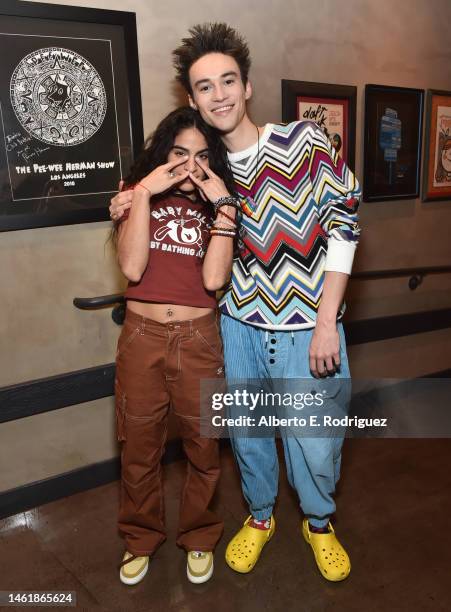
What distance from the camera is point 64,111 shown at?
226 cm

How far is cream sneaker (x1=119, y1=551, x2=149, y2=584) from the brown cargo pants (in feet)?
0.13

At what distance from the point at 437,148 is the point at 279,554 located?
2.56 meters

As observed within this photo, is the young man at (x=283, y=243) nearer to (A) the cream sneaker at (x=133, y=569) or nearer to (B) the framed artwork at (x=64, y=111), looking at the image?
(B) the framed artwork at (x=64, y=111)

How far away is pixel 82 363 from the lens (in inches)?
102

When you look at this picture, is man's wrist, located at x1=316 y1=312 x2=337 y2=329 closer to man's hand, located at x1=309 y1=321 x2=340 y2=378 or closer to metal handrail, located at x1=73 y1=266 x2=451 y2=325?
man's hand, located at x1=309 y1=321 x2=340 y2=378

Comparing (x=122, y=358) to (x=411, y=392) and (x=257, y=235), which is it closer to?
(x=257, y=235)

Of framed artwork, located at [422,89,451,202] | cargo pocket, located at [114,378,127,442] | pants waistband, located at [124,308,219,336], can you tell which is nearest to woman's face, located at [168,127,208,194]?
pants waistband, located at [124,308,219,336]

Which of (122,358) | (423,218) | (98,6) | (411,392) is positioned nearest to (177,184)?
(122,358)

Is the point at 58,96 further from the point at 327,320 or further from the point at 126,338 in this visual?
the point at 327,320

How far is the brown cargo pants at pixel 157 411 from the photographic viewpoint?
6.18 ft

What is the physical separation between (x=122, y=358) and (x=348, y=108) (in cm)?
197

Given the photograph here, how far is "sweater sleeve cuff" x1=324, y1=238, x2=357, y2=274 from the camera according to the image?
6.01ft

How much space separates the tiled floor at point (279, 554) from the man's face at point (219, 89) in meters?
1.69

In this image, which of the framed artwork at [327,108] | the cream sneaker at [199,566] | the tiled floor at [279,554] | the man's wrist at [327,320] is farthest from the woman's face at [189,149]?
the tiled floor at [279,554]
